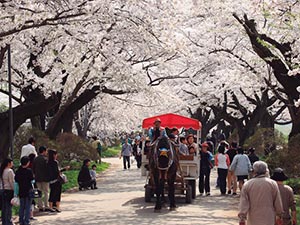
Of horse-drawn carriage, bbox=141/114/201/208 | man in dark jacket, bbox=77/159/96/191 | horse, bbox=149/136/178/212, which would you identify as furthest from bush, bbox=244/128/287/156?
horse, bbox=149/136/178/212

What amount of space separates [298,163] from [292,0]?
633 cm

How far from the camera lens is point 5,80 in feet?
89.9

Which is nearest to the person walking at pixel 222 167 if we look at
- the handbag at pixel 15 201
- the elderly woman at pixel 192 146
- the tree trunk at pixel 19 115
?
the elderly woman at pixel 192 146

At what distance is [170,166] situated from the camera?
54.2 feet

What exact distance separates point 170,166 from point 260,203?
7.34 metres

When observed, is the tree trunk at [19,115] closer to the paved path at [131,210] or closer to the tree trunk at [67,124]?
the paved path at [131,210]

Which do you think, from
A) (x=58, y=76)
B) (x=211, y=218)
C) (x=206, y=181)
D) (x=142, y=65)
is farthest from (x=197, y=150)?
(x=142, y=65)

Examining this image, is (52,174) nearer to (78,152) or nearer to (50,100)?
(50,100)

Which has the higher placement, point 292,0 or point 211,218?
point 292,0

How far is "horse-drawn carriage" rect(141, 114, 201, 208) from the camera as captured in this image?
16.4 meters

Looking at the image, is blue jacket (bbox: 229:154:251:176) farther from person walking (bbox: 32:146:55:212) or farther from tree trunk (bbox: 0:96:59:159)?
tree trunk (bbox: 0:96:59:159)

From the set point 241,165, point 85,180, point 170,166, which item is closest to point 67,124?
point 85,180

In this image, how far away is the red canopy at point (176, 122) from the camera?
2160cm

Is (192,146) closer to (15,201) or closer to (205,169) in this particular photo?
(205,169)
